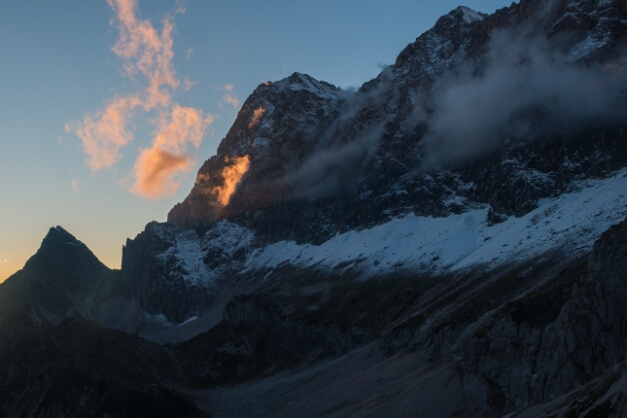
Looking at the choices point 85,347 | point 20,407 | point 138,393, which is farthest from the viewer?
point 85,347

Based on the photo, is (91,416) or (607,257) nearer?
(607,257)

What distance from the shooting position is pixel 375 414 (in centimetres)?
11462

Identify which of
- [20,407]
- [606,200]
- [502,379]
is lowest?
[502,379]

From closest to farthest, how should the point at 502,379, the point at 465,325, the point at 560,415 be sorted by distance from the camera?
the point at 560,415 → the point at 502,379 → the point at 465,325

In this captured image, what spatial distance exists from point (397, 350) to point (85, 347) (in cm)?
9022

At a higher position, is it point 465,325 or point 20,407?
point 20,407

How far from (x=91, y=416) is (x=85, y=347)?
130 feet

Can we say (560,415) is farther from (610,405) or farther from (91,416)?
(91,416)

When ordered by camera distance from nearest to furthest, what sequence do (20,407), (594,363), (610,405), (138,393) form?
1. (610,405)
2. (594,363)
3. (138,393)
4. (20,407)

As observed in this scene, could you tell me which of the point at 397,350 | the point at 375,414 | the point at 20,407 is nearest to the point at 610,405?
the point at 375,414

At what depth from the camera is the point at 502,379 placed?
105 meters

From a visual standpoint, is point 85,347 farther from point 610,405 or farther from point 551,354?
point 610,405

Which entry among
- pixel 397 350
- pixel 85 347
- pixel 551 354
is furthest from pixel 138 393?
pixel 551 354

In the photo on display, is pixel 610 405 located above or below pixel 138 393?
below
